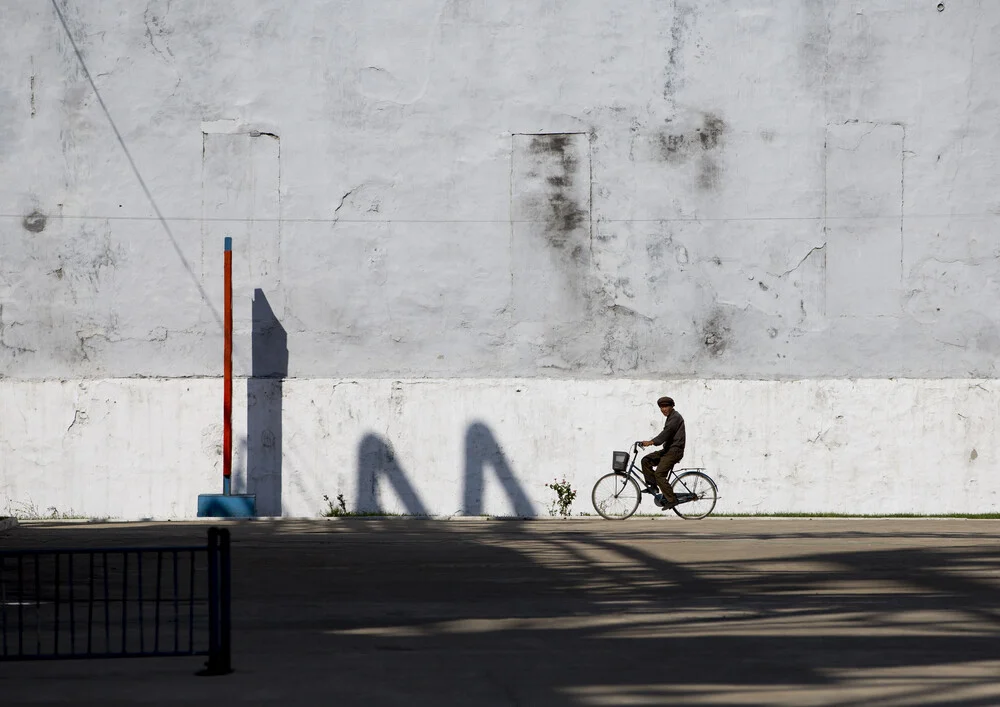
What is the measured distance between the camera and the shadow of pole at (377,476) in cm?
2220

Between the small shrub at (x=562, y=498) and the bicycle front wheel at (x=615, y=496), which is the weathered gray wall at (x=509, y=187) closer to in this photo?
the small shrub at (x=562, y=498)

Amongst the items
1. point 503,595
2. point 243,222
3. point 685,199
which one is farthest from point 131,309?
point 503,595

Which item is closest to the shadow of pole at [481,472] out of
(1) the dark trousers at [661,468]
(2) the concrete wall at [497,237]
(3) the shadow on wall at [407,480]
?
(3) the shadow on wall at [407,480]

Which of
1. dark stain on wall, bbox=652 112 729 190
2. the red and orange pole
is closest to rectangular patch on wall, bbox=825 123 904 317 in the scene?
dark stain on wall, bbox=652 112 729 190

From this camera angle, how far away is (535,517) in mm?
22125

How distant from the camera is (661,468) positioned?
20.7m

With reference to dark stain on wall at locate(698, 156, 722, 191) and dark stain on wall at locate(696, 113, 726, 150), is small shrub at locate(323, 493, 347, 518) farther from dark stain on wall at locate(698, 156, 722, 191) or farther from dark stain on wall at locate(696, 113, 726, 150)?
dark stain on wall at locate(696, 113, 726, 150)

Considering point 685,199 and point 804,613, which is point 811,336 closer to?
point 685,199

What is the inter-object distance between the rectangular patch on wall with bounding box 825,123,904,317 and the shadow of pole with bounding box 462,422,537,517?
5.89 meters

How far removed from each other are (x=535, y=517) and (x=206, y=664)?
14.4m

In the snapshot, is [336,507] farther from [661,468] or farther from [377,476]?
[661,468]

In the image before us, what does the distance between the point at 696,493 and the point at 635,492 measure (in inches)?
38.8

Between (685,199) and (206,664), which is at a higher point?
(685,199)

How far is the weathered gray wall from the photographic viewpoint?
2227cm
